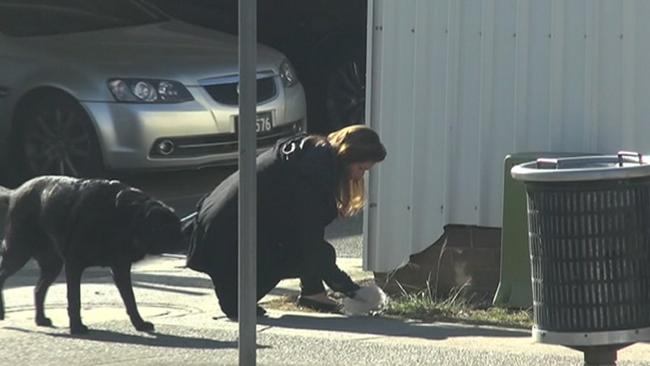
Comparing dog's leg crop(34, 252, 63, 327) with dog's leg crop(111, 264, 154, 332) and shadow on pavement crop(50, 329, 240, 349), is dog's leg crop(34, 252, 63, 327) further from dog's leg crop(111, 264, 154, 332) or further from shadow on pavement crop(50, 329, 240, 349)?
dog's leg crop(111, 264, 154, 332)

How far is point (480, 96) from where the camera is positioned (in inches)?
313

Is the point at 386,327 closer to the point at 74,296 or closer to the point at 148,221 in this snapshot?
the point at 148,221

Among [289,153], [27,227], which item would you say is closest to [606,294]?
[289,153]

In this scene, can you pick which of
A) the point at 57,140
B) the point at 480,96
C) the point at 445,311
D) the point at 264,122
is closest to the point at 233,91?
the point at 264,122

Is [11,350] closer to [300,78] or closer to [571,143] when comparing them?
[571,143]

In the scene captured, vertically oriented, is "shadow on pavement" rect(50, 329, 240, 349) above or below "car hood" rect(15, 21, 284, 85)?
below

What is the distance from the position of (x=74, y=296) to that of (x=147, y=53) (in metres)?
4.14

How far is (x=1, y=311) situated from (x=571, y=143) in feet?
10.4

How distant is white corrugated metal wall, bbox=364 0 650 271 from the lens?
7.71 m

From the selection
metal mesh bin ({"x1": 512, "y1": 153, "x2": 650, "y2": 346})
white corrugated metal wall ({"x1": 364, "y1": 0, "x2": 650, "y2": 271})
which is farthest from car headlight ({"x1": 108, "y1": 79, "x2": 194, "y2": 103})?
metal mesh bin ({"x1": 512, "y1": 153, "x2": 650, "y2": 346})

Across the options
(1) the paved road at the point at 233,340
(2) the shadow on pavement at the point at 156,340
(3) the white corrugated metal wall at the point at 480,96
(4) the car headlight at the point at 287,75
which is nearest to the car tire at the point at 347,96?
(4) the car headlight at the point at 287,75

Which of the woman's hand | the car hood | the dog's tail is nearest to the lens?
the dog's tail

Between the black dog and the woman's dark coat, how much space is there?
0.99 ft

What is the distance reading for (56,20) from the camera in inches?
456
